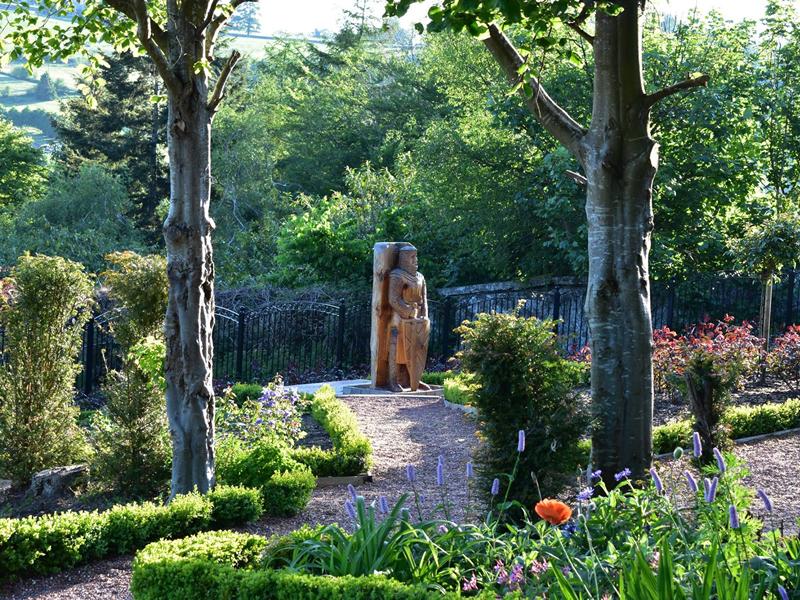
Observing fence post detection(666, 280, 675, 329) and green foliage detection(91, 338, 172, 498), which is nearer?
green foliage detection(91, 338, 172, 498)

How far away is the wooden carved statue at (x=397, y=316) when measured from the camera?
14.4 meters

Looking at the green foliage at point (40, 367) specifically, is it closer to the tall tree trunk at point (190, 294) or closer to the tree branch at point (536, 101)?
the tall tree trunk at point (190, 294)

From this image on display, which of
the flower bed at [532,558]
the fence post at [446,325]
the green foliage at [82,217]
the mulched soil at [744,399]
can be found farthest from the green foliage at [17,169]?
the flower bed at [532,558]

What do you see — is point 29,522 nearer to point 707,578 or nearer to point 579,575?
point 579,575

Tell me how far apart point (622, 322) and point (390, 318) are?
24.8 ft

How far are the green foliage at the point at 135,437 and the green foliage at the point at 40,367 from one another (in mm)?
1242

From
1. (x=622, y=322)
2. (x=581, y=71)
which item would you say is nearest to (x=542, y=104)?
(x=622, y=322)

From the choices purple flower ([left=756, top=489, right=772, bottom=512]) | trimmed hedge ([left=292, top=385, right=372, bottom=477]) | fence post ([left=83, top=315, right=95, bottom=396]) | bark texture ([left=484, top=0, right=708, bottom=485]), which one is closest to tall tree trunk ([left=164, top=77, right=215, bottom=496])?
trimmed hedge ([left=292, top=385, right=372, bottom=477])

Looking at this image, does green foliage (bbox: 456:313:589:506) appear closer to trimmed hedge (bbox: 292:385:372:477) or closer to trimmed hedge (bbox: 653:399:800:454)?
trimmed hedge (bbox: 292:385:372:477)

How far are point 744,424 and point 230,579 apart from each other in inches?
303

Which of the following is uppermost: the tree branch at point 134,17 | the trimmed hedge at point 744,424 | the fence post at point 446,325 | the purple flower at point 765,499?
the tree branch at point 134,17

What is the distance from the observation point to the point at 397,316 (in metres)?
14.5

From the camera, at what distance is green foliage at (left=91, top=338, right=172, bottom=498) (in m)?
8.33

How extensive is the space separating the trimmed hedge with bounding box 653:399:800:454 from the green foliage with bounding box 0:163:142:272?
769 inches
